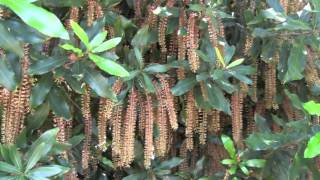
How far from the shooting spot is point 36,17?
126 centimetres

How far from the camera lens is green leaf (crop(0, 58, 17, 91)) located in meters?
1.72

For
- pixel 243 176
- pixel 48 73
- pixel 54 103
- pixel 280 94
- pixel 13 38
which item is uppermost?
pixel 13 38

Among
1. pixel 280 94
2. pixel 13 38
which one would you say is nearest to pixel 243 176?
pixel 280 94

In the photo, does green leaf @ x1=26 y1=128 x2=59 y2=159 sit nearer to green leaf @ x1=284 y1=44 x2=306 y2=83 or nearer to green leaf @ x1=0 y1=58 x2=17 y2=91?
green leaf @ x1=0 y1=58 x2=17 y2=91

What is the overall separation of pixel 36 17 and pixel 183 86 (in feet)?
3.99

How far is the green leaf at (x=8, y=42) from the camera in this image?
1602 millimetres

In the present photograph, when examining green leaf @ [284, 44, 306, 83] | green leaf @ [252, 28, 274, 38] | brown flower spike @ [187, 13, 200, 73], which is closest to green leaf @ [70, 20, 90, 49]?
brown flower spike @ [187, 13, 200, 73]

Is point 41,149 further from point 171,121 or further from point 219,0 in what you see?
point 219,0

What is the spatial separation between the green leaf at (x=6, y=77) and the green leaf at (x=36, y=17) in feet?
1.64

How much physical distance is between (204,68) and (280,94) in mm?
618

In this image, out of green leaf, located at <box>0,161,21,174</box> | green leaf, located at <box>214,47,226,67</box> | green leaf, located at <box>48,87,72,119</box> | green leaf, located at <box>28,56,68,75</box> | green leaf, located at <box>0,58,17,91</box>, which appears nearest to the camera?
green leaf, located at <box>0,58,17,91</box>

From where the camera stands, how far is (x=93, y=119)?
2461 mm

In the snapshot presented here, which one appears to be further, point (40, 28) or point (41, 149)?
point (41, 149)

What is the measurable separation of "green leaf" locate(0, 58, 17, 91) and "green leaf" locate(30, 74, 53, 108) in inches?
11.3
